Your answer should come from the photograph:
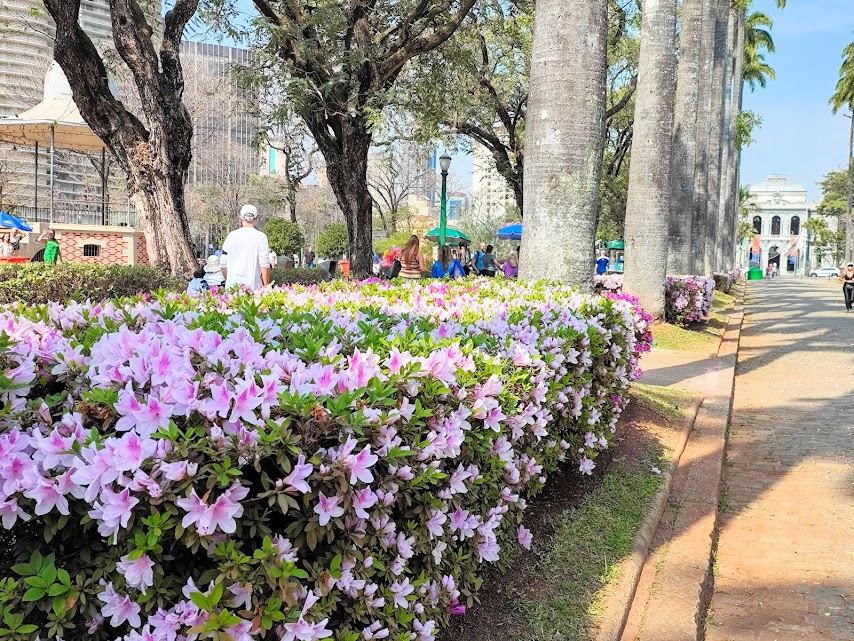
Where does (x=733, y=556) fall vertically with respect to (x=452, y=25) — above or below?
below

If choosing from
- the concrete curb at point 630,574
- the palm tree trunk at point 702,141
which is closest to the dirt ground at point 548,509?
the concrete curb at point 630,574

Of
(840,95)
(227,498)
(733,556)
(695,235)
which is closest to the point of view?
(227,498)

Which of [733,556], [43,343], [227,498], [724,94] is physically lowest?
[733,556]

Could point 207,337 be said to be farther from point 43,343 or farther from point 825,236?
point 825,236

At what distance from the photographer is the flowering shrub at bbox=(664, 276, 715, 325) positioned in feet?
49.9

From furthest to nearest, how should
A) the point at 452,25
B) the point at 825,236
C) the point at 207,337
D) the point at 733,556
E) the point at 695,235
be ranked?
the point at 825,236, the point at 695,235, the point at 452,25, the point at 733,556, the point at 207,337

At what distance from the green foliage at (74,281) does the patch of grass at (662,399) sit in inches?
263

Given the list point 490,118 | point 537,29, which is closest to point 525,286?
point 537,29

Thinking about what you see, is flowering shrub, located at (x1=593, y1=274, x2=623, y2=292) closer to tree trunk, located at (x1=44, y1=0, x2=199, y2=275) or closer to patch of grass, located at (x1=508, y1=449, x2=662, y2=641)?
tree trunk, located at (x1=44, y1=0, x2=199, y2=275)

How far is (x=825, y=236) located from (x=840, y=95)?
36.5m

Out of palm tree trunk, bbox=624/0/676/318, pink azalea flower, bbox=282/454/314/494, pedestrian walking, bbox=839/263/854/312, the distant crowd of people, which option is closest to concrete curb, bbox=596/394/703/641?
pink azalea flower, bbox=282/454/314/494

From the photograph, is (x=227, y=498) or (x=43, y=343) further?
(x=43, y=343)

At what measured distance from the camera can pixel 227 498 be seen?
202 cm

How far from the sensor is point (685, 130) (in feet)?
55.4
